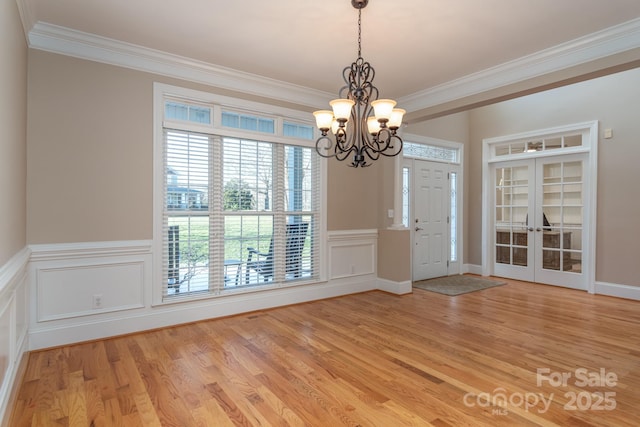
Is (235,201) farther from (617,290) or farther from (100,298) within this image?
(617,290)

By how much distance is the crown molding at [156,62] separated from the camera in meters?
3.08

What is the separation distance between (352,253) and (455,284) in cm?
196

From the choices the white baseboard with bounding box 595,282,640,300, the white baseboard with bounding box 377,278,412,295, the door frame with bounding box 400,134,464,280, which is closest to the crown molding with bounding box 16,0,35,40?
the white baseboard with bounding box 377,278,412,295

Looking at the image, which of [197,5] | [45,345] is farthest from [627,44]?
[45,345]

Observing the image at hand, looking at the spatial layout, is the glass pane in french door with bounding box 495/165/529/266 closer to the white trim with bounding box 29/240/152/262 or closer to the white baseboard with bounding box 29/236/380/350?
the white baseboard with bounding box 29/236/380/350

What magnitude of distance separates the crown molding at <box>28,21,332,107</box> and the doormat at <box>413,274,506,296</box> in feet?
11.2

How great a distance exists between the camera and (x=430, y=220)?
6281 mm

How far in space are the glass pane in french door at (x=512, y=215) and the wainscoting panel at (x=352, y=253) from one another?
2.68 metres

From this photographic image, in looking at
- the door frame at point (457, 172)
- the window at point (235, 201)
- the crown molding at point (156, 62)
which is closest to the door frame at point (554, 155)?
the door frame at point (457, 172)

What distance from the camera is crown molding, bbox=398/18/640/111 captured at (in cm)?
298

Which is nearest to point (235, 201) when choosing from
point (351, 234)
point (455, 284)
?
point (351, 234)

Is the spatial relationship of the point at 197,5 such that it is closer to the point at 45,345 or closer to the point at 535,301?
the point at 45,345

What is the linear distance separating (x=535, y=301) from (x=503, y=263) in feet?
5.55

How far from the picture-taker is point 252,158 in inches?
166
